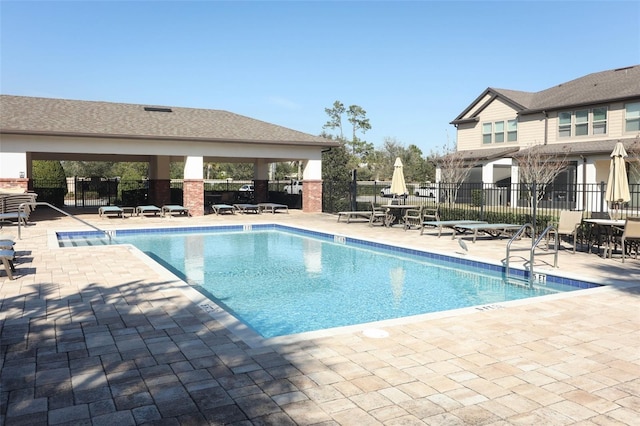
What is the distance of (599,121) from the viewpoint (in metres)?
24.9

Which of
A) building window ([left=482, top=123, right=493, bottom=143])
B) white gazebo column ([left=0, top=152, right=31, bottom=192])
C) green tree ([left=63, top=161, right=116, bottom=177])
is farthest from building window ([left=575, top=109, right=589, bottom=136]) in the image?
green tree ([left=63, top=161, right=116, bottom=177])

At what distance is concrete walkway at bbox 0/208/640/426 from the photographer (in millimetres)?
3557

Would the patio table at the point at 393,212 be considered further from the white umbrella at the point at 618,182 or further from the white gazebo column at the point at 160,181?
the white gazebo column at the point at 160,181

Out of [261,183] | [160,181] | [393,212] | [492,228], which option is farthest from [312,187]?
[492,228]

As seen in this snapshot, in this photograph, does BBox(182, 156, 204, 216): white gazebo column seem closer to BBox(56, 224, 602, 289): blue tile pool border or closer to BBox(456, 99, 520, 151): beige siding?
BBox(56, 224, 602, 289): blue tile pool border

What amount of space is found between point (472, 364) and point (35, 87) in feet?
109

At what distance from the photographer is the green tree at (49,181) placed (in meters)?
27.1

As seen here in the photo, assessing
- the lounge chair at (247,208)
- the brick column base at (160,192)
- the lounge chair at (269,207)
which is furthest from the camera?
the brick column base at (160,192)

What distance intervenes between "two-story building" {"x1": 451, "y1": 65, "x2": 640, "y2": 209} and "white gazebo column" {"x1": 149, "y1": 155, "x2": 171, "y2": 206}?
55.0 ft

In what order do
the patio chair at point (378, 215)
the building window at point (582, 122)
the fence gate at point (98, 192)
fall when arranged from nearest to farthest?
the patio chair at point (378, 215) < the building window at point (582, 122) < the fence gate at point (98, 192)

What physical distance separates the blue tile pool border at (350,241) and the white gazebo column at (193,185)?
14.4 feet

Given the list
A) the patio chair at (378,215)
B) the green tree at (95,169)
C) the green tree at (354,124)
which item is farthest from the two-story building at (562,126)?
the green tree at (354,124)

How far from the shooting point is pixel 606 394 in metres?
3.89

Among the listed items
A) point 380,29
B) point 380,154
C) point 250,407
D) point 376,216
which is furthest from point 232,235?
point 380,154
